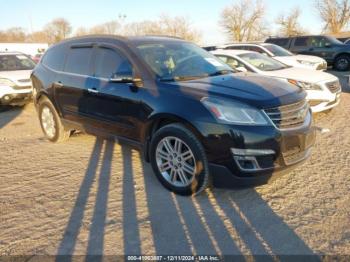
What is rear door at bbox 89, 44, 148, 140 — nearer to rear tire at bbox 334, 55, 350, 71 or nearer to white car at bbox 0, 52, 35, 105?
white car at bbox 0, 52, 35, 105

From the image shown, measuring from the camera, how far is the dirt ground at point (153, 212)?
3012 millimetres

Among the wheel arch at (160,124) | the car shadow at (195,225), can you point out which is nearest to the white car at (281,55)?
the wheel arch at (160,124)

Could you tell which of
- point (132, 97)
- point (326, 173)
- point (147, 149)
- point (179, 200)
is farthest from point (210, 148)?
point (326, 173)

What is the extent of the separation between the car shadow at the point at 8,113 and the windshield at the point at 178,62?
4985mm

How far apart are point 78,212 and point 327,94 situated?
18.3 ft

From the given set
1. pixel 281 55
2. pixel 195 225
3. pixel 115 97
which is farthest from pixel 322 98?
pixel 281 55

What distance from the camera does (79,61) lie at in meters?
5.34

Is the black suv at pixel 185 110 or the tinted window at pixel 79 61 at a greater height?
the tinted window at pixel 79 61

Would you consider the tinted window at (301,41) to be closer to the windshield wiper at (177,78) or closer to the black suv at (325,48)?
the black suv at (325,48)

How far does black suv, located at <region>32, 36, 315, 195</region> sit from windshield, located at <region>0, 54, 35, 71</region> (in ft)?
18.2

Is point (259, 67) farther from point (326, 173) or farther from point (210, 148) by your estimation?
point (210, 148)

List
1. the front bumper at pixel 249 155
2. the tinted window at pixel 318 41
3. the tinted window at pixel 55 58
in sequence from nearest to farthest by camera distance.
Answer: the front bumper at pixel 249 155 → the tinted window at pixel 55 58 → the tinted window at pixel 318 41

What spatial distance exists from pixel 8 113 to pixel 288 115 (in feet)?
26.5

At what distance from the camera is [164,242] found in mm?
3053
